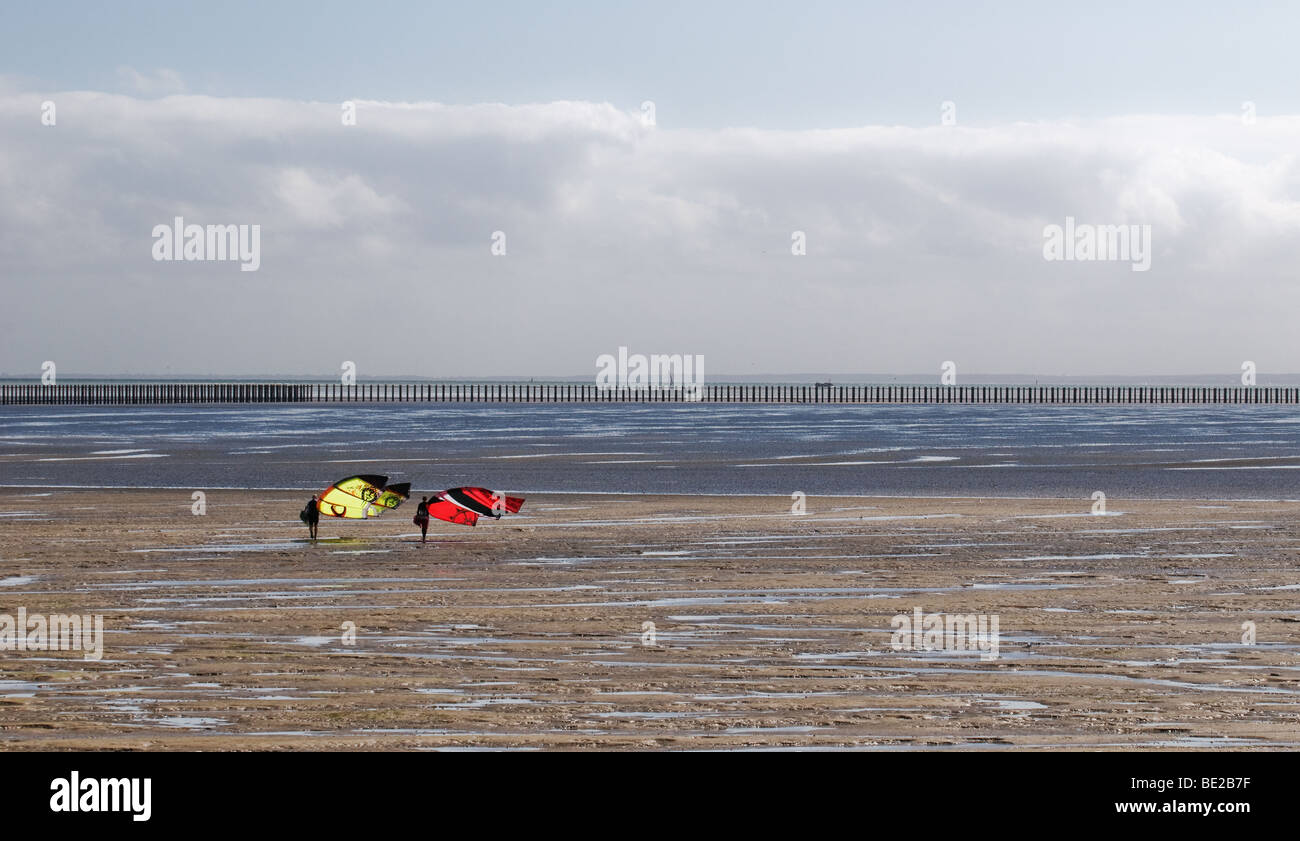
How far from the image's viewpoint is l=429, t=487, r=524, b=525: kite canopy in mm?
22844

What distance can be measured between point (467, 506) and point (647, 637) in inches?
409

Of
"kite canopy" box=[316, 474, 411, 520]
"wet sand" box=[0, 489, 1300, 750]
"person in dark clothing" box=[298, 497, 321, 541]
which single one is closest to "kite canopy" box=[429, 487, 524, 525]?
"wet sand" box=[0, 489, 1300, 750]

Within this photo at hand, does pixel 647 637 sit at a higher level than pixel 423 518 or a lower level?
lower

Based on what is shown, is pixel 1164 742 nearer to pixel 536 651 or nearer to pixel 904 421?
pixel 536 651

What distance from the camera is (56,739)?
9055 mm

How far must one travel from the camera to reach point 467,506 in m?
23.0

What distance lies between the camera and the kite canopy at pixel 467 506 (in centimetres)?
2284

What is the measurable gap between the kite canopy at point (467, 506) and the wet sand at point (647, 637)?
31 cm

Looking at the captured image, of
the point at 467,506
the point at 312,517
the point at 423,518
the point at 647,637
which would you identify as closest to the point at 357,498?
the point at 467,506

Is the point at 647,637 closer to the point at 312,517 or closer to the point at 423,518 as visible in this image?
the point at 423,518

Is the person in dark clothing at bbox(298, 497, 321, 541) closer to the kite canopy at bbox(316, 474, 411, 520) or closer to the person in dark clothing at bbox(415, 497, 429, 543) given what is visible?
the person in dark clothing at bbox(415, 497, 429, 543)

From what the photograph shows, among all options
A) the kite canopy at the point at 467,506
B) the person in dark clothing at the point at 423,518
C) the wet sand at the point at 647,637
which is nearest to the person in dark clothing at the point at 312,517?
the wet sand at the point at 647,637
